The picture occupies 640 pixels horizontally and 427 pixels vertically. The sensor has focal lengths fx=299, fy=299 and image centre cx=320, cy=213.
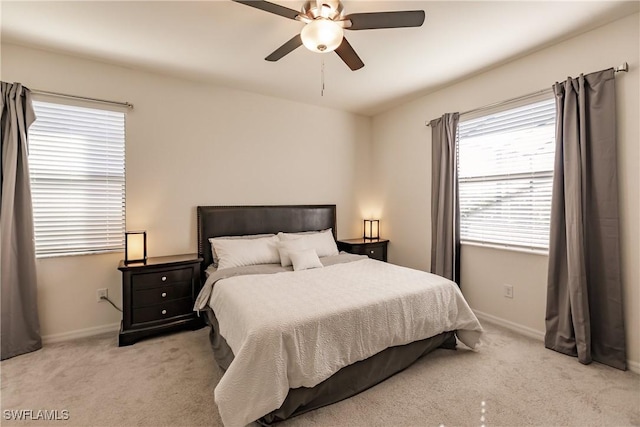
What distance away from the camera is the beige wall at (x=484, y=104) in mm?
2299

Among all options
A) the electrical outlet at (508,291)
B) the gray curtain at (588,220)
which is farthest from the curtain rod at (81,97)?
the electrical outlet at (508,291)

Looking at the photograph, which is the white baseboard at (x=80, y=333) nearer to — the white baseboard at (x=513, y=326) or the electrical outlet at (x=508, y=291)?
the white baseboard at (x=513, y=326)

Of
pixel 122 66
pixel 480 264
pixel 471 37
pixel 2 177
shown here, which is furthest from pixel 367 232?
pixel 2 177

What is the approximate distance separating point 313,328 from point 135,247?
2190mm

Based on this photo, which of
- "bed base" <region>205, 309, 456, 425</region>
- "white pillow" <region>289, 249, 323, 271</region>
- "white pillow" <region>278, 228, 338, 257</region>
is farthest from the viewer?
"white pillow" <region>278, 228, 338, 257</region>

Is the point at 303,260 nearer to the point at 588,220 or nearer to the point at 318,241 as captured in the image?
the point at 318,241

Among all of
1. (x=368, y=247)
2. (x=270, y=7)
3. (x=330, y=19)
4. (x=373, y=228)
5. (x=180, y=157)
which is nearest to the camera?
(x=270, y=7)

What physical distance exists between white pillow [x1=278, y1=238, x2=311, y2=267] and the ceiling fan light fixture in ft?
6.58

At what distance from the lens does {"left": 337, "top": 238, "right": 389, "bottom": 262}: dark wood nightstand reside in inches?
165

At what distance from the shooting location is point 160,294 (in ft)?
9.50

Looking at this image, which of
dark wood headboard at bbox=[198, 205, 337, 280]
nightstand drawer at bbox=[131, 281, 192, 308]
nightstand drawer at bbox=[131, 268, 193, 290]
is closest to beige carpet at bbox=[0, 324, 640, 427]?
nightstand drawer at bbox=[131, 281, 192, 308]

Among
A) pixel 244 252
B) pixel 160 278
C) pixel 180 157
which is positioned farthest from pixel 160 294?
pixel 180 157

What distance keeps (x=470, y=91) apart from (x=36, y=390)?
15.4ft

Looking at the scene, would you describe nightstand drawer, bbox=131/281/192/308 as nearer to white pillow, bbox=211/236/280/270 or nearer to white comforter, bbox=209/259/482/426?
white pillow, bbox=211/236/280/270
